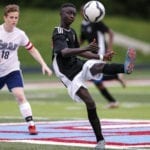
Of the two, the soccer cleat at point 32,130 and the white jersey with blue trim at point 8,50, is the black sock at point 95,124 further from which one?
the white jersey with blue trim at point 8,50

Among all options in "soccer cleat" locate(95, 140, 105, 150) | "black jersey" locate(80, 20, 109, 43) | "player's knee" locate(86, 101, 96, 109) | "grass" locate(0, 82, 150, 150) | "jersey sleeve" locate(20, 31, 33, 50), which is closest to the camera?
"soccer cleat" locate(95, 140, 105, 150)

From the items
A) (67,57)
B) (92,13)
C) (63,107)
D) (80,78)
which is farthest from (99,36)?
(80,78)

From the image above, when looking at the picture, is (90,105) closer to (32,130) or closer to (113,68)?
(113,68)

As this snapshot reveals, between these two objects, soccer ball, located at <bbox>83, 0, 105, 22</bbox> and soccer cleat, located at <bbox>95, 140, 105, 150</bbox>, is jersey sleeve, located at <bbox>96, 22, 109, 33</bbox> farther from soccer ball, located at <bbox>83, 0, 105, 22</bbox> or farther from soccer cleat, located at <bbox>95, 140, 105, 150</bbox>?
soccer cleat, located at <bbox>95, 140, 105, 150</bbox>

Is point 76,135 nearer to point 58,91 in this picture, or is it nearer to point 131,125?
point 131,125

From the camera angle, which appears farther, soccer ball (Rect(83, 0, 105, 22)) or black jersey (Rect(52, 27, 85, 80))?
soccer ball (Rect(83, 0, 105, 22))

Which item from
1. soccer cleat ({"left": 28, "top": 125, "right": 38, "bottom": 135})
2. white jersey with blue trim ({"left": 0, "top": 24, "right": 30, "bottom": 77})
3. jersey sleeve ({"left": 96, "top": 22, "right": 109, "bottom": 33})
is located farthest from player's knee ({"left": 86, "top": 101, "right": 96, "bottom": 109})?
jersey sleeve ({"left": 96, "top": 22, "right": 109, "bottom": 33})

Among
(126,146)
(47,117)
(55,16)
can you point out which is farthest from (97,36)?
(55,16)

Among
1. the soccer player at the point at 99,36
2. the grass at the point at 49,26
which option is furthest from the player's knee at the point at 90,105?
the grass at the point at 49,26

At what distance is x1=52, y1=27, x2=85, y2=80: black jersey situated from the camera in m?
11.3

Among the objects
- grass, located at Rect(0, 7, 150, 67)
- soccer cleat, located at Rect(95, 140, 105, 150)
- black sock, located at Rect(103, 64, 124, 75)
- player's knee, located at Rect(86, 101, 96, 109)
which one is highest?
black sock, located at Rect(103, 64, 124, 75)

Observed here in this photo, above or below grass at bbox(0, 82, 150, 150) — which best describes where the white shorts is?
above

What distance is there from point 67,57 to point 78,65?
20 centimetres

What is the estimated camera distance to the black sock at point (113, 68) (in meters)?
10.9
